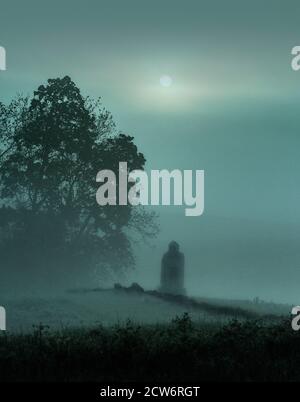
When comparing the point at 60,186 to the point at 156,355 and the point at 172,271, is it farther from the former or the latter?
the point at 156,355

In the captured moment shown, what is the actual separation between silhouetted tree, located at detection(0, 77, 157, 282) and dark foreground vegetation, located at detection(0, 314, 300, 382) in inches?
983

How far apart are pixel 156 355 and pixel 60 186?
2871cm

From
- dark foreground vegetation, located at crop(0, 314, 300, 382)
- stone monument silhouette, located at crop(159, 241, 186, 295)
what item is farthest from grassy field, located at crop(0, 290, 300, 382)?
stone monument silhouette, located at crop(159, 241, 186, 295)

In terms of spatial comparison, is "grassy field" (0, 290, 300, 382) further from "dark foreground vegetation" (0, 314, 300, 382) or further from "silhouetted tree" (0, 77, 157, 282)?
"silhouetted tree" (0, 77, 157, 282)

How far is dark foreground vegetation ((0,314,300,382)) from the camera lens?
15797mm

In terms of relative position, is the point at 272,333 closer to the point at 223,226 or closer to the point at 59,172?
the point at 59,172

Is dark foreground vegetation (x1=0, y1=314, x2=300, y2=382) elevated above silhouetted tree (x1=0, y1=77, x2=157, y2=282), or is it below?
below

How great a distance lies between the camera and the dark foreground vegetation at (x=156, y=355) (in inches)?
622

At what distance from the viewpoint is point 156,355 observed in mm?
17031

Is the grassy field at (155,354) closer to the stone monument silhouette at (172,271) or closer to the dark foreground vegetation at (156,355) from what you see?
the dark foreground vegetation at (156,355)

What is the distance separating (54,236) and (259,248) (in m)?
52.4

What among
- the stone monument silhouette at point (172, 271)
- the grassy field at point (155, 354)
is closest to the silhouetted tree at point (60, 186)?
the stone monument silhouette at point (172, 271)

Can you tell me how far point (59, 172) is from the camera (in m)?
44.4

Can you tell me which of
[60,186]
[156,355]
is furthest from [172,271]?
[156,355]
